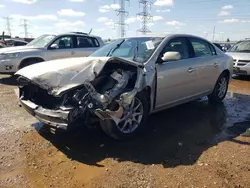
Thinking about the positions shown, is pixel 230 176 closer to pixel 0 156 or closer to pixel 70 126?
pixel 70 126

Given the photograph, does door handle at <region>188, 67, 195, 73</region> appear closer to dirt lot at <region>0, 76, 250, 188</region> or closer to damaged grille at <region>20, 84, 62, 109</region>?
dirt lot at <region>0, 76, 250, 188</region>

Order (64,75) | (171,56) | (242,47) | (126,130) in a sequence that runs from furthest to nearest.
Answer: (242,47) → (171,56) → (126,130) → (64,75)

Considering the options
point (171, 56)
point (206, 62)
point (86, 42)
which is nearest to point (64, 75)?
point (171, 56)

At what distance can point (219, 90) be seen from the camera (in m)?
6.57

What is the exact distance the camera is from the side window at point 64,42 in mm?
9918

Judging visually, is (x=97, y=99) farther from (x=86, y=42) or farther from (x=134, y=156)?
(x=86, y=42)

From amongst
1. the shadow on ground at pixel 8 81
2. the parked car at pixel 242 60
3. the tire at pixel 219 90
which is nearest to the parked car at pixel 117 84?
the tire at pixel 219 90

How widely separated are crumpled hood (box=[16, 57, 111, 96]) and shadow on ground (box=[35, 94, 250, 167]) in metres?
0.94

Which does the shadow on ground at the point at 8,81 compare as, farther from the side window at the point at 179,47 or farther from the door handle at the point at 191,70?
the door handle at the point at 191,70

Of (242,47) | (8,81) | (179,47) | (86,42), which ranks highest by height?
(179,47)

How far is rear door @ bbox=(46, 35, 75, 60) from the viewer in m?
9.65

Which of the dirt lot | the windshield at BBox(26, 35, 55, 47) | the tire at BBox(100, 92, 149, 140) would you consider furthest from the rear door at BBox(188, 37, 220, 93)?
the windshield at BBox(26, 35, 55, 47)

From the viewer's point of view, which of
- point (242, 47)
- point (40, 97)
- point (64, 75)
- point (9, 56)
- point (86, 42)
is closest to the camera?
point (64, 75)

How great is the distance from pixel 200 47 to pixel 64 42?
19.1 feet
